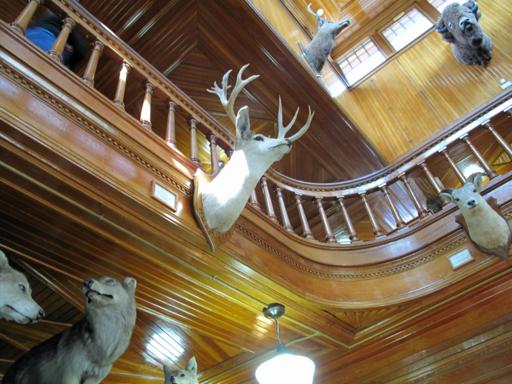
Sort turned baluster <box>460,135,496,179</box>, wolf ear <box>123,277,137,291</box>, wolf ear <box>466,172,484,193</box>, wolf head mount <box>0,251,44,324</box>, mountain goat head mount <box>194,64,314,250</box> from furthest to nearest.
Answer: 1. turned baluster <box>460,135,496,179</box>
2. wolf ear <box>466,172,484,193</box>
3. mountain goat head mount <box>194,64,314,250</box>
4. wolf ear <box>123,277,137,291</box>
5. wolf head mount <box>0,251,44,324</box>

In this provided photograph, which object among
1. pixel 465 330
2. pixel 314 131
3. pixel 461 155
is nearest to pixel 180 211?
pixel 465 330

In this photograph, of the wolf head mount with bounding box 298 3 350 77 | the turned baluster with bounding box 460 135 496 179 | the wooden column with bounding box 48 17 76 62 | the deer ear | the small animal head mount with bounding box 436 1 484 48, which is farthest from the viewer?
the wolf head mount with bounding box 298 3 350 77

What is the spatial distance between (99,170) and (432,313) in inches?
118

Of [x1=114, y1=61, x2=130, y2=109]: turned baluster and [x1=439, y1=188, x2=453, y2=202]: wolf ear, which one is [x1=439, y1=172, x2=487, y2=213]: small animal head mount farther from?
[x1=114, y1=61, x2=130, y2=109]: turned baluster

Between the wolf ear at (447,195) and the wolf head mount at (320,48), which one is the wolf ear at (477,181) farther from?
the wolf head mount at (320,48)

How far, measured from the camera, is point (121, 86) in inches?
116

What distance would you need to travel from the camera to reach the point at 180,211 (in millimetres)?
2635

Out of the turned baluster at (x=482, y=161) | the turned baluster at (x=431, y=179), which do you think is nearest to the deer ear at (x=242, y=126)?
the turned baluster at (x=431, y=179)

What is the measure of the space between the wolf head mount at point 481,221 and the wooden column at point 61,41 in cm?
328

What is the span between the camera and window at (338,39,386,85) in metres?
10.5

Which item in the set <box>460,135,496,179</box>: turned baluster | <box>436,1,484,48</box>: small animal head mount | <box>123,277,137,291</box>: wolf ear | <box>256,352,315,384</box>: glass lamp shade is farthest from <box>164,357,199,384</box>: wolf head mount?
<box>436,1,484,48</box>: small animal head mount

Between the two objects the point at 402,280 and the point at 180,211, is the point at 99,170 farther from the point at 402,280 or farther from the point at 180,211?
the point at 402,280

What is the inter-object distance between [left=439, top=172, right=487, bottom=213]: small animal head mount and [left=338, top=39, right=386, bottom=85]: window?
280 inches

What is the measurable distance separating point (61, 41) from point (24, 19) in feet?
0.83
